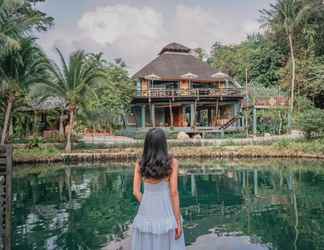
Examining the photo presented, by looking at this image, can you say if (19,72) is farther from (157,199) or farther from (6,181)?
(157,199)

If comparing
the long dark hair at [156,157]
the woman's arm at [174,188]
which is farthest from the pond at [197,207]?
the long dark hair at [156,157]

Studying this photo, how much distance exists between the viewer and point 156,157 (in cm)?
322

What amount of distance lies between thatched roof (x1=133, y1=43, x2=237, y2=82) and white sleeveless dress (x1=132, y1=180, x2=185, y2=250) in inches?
1083

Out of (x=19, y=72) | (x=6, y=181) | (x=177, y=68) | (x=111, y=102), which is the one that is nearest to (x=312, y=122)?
(x=111, y=102)

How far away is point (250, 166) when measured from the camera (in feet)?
56.6

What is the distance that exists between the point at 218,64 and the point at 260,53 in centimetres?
1053

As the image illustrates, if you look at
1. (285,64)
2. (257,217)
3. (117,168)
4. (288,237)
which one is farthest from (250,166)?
(285,64)

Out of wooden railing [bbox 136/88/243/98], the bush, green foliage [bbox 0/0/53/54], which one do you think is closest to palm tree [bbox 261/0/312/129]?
wooden railing [bbox 136/88/243/98]

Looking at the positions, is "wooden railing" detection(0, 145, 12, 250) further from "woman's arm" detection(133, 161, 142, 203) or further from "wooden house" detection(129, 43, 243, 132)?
"wooden house" detection(129, 43, 243, 132)

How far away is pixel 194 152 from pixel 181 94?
1005 cm

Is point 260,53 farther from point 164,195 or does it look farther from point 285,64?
point 164,195

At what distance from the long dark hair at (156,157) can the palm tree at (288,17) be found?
2583 centimetres

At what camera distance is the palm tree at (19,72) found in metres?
18.3

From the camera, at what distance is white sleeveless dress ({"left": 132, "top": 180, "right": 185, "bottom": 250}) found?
335 cm
